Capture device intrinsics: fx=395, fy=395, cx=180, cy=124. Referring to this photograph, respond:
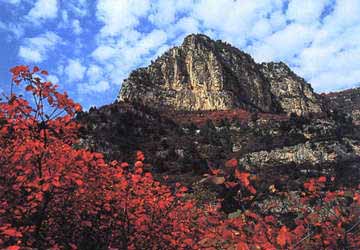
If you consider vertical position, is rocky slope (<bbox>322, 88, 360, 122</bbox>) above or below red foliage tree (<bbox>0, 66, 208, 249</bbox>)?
above

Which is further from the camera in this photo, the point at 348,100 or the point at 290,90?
the point at 348,100

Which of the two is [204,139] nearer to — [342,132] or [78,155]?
[342,132]

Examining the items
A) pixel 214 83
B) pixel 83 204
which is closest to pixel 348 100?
pixel 214 83

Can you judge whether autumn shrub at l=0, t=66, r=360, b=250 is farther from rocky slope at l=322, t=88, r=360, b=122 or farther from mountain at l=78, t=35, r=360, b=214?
rocky slope at l=322, t=88, r=360, b=122

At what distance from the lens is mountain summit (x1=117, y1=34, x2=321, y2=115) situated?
78812 mm

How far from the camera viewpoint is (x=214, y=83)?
82000 millimetres

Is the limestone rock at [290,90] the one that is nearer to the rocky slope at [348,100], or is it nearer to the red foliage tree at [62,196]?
the rocky slope at [348,100]

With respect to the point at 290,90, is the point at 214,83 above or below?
below

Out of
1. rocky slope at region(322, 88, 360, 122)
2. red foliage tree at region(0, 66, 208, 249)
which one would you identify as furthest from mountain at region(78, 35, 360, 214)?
rocky slope at region(322, 88, 360, 122)

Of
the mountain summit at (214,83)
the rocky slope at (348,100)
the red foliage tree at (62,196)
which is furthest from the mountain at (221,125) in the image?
the rocky slope at (348,100)

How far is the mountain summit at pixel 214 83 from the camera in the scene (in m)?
78.8

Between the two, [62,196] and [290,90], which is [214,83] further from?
[62,196]

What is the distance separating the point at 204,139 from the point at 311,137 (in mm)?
14433

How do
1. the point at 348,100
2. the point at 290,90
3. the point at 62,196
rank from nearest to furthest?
the point at 62,196
the point at 290,90
the point at 348,100
